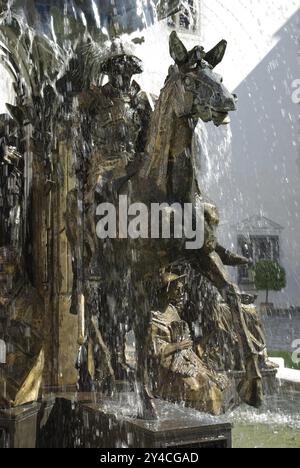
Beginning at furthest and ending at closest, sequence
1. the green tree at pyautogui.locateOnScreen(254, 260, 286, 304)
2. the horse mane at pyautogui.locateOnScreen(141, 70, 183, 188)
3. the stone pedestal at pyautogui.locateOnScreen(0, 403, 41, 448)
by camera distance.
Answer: the green tree at pyautogui.locateOnScreen(254, 260, 286, 304)
the stone pedestal at pyautogui.locateOnScreen(0, 403, 41, 448)
the horse mane at pyautogui.locateOnScreen(141, 70, 183, 188)

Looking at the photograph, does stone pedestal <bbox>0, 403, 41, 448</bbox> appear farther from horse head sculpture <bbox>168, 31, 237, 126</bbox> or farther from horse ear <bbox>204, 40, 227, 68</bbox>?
horse ear <bbox>204, 40, 227, 68</bbox>

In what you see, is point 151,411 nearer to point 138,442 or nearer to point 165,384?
point 138,442

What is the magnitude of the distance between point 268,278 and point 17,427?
13.3m

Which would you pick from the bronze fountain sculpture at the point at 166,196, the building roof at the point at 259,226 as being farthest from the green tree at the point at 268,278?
the bronze fountain sculpture at the point at 166,196

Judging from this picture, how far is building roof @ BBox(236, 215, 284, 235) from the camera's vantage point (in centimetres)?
1794

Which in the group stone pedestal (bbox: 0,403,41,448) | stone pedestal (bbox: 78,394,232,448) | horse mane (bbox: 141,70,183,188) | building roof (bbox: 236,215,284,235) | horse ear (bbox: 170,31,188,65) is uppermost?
building roof (bbox: 236,215,284,235)

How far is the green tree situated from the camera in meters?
16.6

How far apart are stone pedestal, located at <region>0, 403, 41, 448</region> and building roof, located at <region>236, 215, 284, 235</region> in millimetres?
14191

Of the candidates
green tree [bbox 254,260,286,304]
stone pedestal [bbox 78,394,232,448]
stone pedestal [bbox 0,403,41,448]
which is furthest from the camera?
green tree [bbox 254,260,286,304]

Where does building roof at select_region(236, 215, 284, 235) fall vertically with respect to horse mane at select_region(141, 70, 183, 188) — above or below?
above

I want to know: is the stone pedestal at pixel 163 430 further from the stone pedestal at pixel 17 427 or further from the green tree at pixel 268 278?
the green tree at pixel 268 278

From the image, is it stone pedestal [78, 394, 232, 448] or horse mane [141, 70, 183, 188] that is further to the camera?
horse mane [141, 70, 183, 188]

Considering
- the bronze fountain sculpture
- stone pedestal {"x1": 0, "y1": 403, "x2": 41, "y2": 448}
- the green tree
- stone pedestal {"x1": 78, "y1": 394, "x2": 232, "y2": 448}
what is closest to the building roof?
the green tree

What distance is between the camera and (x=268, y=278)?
16578 millimetres
